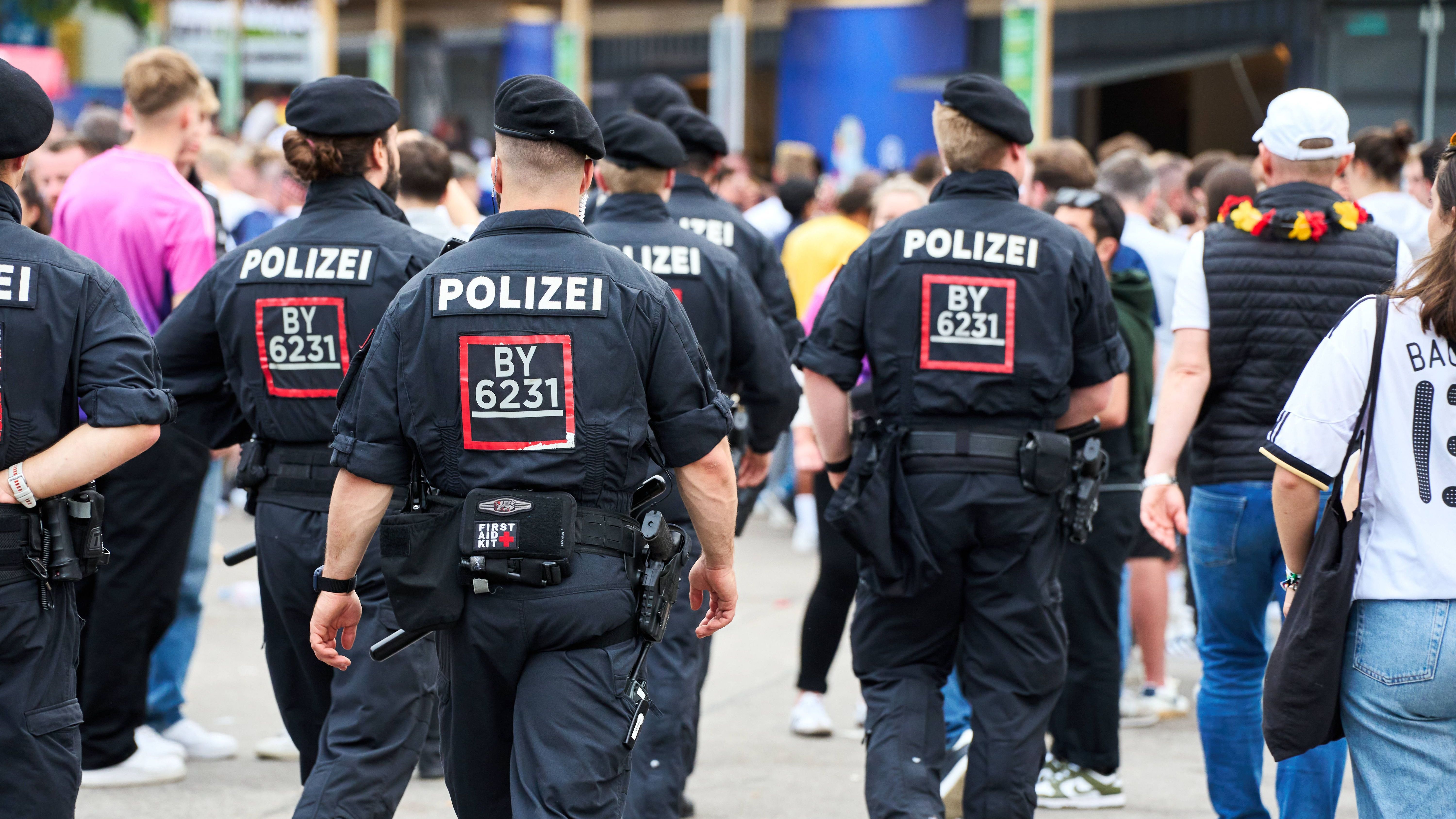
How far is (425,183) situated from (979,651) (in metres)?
2.57

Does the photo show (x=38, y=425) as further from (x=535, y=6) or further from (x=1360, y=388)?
(x=535, y=6)

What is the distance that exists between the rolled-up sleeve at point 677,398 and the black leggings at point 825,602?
2039 millimetres

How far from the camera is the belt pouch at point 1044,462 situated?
13.5 feet

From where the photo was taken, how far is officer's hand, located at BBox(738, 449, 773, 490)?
5.01 meters

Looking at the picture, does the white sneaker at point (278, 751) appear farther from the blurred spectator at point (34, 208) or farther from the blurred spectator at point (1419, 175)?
the blurred spectator at point (1419, 175)

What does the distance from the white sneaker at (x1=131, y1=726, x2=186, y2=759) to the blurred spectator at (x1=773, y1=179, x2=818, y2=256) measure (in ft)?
18.7

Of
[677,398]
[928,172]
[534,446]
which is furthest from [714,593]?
[928,172]

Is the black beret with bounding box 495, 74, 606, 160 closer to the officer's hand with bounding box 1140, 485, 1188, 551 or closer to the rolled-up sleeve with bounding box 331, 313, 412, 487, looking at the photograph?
the rolled-up sleeve with bounding box 331, 313, 412, 487

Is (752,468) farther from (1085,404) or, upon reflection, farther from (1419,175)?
(1419,175)

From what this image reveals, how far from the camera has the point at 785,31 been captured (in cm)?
2111

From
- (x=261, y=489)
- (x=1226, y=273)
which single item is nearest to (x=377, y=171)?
(x=261, y=489)

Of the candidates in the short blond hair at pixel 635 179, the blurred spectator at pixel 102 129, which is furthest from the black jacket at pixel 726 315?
the blurred spectator at pixel 102 129

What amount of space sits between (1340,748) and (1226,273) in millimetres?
1311

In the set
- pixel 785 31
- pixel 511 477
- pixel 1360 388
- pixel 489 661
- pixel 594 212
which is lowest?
pixel 489 661
